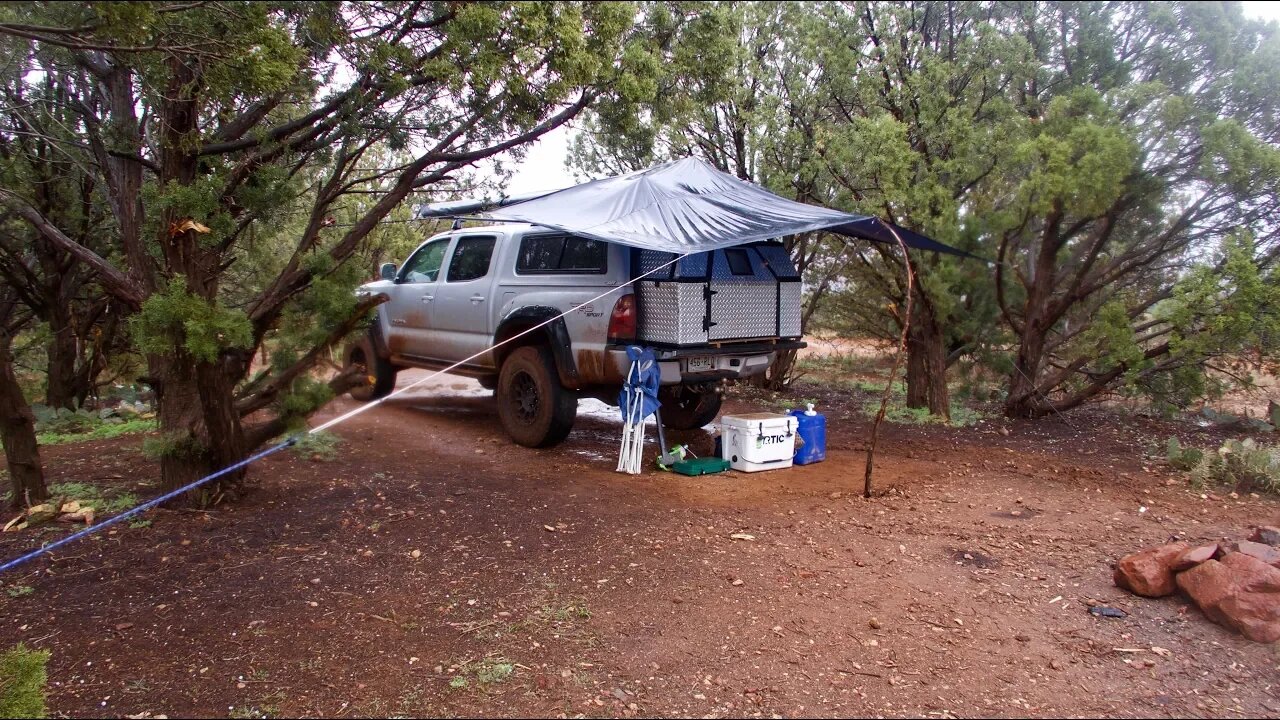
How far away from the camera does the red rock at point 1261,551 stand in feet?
12.9

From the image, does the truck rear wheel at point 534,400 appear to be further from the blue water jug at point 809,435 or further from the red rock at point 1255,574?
the red rock at point 1255,574

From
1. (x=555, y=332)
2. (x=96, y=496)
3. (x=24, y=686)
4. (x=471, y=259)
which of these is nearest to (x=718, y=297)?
(x=555, y=332)

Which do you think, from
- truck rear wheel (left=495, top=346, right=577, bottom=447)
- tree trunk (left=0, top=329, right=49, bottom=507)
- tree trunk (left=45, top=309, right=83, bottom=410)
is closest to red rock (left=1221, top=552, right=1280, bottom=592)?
truck rear wheel (left=495, top=346, right=577, bottom=447)

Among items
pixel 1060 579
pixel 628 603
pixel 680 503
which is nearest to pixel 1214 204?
pixel 1060 579

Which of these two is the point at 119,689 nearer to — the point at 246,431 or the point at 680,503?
the point at 246,431

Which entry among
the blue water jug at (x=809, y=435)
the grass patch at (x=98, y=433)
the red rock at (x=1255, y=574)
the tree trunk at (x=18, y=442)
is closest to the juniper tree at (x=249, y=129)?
the tree trunk at (x=18, y=442)

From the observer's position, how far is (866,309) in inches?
458

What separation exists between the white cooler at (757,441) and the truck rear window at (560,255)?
165 cm

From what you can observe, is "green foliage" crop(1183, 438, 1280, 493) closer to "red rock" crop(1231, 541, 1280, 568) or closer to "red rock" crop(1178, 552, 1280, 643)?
"red rock" crop(1231, 541, 1280, 568)

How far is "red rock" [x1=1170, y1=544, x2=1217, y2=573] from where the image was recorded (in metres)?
4.05

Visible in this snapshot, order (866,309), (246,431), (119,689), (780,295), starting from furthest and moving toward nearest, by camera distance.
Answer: (866,309) < (780,295) < (246,431) < (119,689)

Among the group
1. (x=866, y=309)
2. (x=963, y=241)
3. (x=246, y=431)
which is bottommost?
(x=246, y=431)

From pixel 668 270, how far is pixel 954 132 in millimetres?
3600

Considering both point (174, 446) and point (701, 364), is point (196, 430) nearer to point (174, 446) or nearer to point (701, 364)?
point (174, 446)
